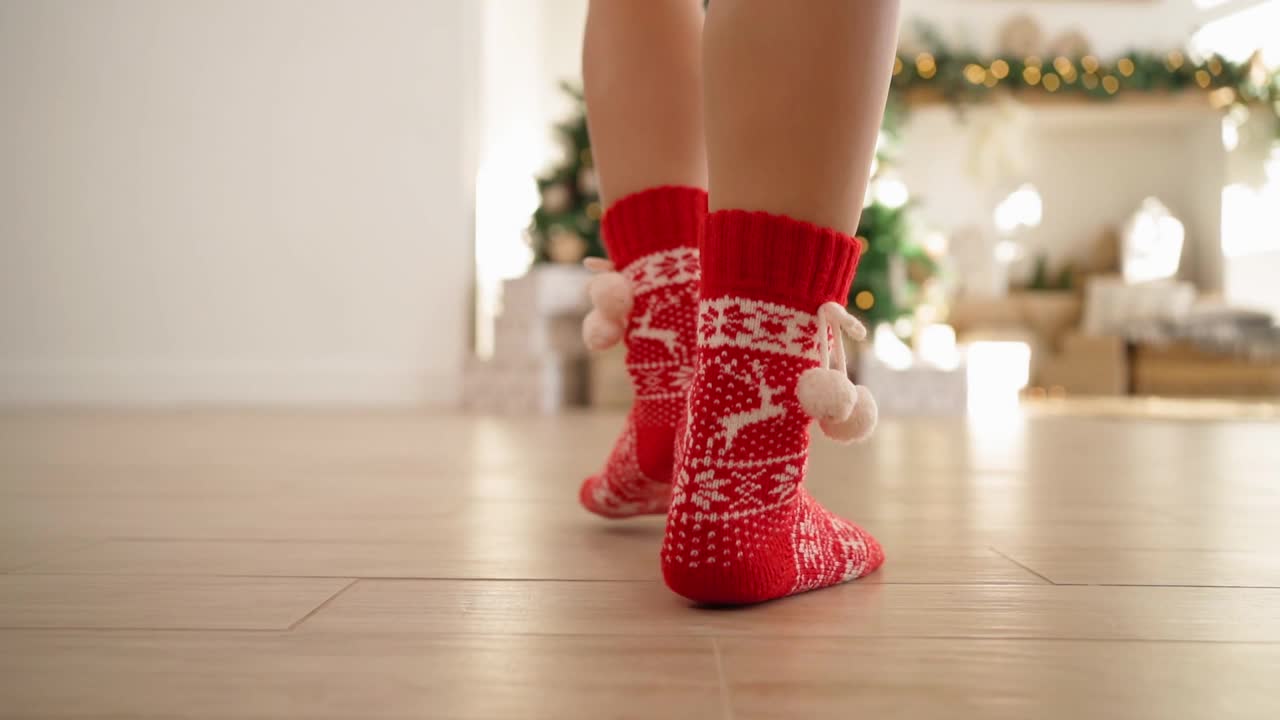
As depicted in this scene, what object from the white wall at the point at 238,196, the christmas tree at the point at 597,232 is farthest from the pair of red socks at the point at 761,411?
the white wall at the point at 238,196

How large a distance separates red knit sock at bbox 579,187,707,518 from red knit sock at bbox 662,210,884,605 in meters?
0.16

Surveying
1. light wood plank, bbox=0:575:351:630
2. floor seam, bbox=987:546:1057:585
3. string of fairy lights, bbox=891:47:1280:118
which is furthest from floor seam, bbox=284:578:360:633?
string of fairy lights, bbox=891:47:1280:118

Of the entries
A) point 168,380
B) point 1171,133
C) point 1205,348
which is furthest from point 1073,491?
point 1171,133

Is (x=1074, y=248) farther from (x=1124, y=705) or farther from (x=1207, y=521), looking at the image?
(x=1124, y=705)

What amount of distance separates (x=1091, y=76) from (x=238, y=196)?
14.4ft

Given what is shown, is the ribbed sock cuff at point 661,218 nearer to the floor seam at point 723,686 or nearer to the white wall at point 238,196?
the floor seam at point 723,686

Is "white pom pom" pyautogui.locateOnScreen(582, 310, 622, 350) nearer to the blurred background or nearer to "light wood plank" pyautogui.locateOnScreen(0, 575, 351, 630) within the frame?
"light wood plank" pyautogui.locateOnScreen(0, 575, 351, 630)

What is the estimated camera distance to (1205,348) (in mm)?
4352

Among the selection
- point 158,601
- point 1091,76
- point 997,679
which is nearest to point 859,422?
point 997,679

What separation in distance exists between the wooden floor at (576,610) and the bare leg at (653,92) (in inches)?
11.2

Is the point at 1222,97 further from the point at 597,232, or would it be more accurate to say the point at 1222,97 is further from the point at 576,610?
the point at 576,610

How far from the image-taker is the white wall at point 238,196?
2.95 m

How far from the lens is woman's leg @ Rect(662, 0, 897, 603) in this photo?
1.54 feet

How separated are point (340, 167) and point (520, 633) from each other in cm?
283
